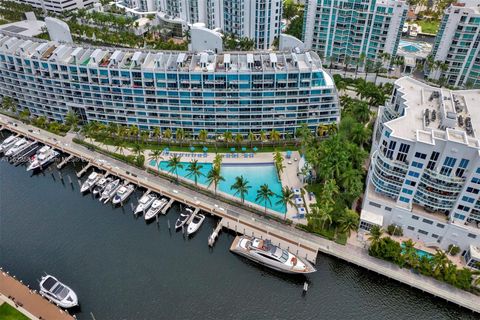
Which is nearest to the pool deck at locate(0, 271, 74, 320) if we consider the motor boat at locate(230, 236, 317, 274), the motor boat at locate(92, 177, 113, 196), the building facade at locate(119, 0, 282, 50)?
the motor boat at locate(92, 177, 113, 196)

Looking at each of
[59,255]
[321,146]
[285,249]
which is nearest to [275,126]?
[321,146]

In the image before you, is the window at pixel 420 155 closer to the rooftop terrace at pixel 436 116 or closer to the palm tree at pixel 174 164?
the rooftop terrace at pixel 436 116

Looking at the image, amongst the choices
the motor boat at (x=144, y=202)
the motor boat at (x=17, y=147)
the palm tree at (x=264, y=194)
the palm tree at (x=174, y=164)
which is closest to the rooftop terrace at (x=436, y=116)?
the palm tree at (x=264, y=194)

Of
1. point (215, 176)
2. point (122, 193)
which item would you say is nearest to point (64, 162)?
point (122, 193)

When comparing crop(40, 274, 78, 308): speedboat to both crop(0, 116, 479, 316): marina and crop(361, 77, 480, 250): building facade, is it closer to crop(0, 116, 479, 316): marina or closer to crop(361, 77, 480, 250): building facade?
crop(0, 116, 479, 316): marina

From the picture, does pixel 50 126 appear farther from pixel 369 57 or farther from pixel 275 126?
pixel 369 57

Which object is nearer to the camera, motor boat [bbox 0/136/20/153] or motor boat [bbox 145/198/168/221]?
motor boat [bbox 145/198/168/221]

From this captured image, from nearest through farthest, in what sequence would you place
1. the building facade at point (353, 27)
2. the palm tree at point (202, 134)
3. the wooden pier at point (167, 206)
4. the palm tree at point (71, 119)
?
the wooden pier at point (167, 206) → the palm tree at point (202, 134) → the palm tree at point (71, 119) → the building facade at point (353, 27)
